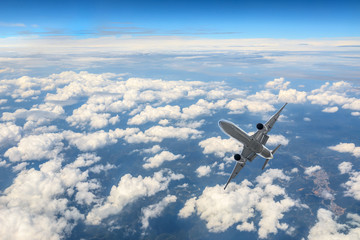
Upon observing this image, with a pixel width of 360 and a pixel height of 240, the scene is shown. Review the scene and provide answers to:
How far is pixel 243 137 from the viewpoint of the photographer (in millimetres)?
25031

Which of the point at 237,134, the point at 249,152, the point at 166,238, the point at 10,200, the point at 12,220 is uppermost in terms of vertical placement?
the point at 237,134

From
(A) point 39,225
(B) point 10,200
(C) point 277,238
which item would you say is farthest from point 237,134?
(B) point 10,200

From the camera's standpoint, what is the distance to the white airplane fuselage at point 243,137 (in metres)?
23.6

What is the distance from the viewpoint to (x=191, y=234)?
7603 inches

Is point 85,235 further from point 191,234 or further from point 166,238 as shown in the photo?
point 191,234

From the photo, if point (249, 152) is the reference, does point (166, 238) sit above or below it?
below

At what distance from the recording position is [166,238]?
189750 mm

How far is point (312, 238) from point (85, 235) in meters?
224

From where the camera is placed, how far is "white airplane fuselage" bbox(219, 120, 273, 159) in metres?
23.6

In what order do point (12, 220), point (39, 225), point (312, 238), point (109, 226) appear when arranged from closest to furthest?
point (12, 220) < point (39, 225) < point (312, 238) < point (109, 226)

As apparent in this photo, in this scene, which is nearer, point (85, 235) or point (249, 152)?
point (249, 152)

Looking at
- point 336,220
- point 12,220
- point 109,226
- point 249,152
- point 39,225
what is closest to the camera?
point 249,152

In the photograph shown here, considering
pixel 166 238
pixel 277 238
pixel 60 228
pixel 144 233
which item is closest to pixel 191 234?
pixel 166 238

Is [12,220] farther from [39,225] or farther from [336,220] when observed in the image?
[336,220]
